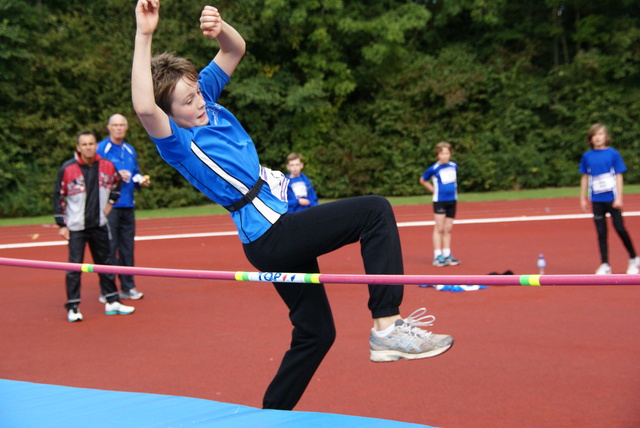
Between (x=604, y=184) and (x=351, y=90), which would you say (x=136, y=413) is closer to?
(x=604, y=184)

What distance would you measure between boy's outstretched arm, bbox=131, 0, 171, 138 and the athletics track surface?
54.6 inches

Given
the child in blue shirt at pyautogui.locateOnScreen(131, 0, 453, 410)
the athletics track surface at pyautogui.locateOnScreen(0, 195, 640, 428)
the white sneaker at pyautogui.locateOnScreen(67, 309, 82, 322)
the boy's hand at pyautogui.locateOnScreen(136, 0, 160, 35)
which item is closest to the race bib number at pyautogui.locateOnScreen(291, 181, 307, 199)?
the athletics track surface at pyautogui.locateOnScreen(0, 195, 640, 428)

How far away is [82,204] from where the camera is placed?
634cm

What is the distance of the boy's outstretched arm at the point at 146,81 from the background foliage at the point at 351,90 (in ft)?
54.9

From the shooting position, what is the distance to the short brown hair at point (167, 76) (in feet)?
8.66

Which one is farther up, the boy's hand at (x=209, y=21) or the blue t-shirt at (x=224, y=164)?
the boy's hand at (x=209, y=21)

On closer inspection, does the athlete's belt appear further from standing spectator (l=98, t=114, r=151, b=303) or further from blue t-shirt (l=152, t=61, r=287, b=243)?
standing spectator (l=98, t=114, r=151, b=303)

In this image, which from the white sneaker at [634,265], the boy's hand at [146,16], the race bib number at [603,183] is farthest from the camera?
the white sneaker at [634,265]

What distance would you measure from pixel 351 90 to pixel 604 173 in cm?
1443

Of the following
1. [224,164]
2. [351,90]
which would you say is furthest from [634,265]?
[351,90]

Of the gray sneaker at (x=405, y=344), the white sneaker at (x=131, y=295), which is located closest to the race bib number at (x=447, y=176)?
the white sneaker at (x=131, y=295)

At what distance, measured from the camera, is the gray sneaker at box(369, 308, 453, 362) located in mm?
2674

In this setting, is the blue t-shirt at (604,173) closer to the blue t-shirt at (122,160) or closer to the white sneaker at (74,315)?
the blue t-shirt at (122,160)

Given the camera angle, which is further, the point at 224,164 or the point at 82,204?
the point at 82,204
